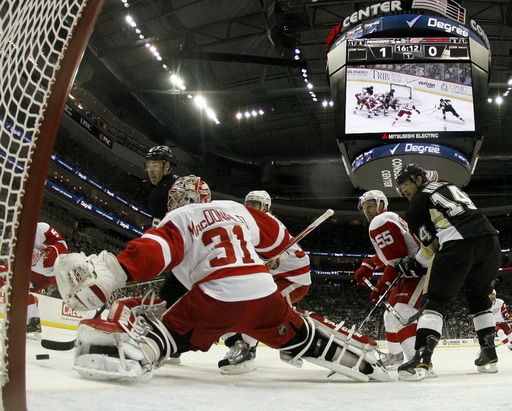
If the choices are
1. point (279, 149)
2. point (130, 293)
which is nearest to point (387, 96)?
point (130, 293)

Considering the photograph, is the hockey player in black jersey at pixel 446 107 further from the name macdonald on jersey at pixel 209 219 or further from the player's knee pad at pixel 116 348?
the player's knee pad at pixel 116 348

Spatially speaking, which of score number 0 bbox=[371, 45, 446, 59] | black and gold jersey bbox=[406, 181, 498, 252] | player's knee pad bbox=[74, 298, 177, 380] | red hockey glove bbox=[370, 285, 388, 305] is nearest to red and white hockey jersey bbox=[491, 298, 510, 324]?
red hockey glove bbox=[370, 285, 388, 305]

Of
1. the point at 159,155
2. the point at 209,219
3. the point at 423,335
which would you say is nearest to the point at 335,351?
the point at 423,335

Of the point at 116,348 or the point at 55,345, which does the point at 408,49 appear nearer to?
the point at 55,345

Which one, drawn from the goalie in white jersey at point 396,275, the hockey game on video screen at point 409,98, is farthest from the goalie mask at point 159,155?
the hockey game on video screen at point 409,98

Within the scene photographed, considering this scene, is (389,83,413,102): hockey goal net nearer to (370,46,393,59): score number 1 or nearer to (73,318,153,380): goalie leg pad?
(370,46,393,59): score number 1

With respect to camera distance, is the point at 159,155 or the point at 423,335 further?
the point at 159,155

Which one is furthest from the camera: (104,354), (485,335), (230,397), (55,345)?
(55,345)

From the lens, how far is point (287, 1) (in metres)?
12.0

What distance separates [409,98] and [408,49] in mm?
884

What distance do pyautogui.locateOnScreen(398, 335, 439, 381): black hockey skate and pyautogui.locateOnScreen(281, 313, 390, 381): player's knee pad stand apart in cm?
9

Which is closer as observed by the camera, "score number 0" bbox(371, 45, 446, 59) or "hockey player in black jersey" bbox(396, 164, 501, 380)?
"hockey player in black jersey" bbox(396, 164, 501, 380)

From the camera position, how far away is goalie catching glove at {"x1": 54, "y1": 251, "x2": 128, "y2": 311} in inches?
62.8

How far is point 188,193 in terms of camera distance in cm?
247
